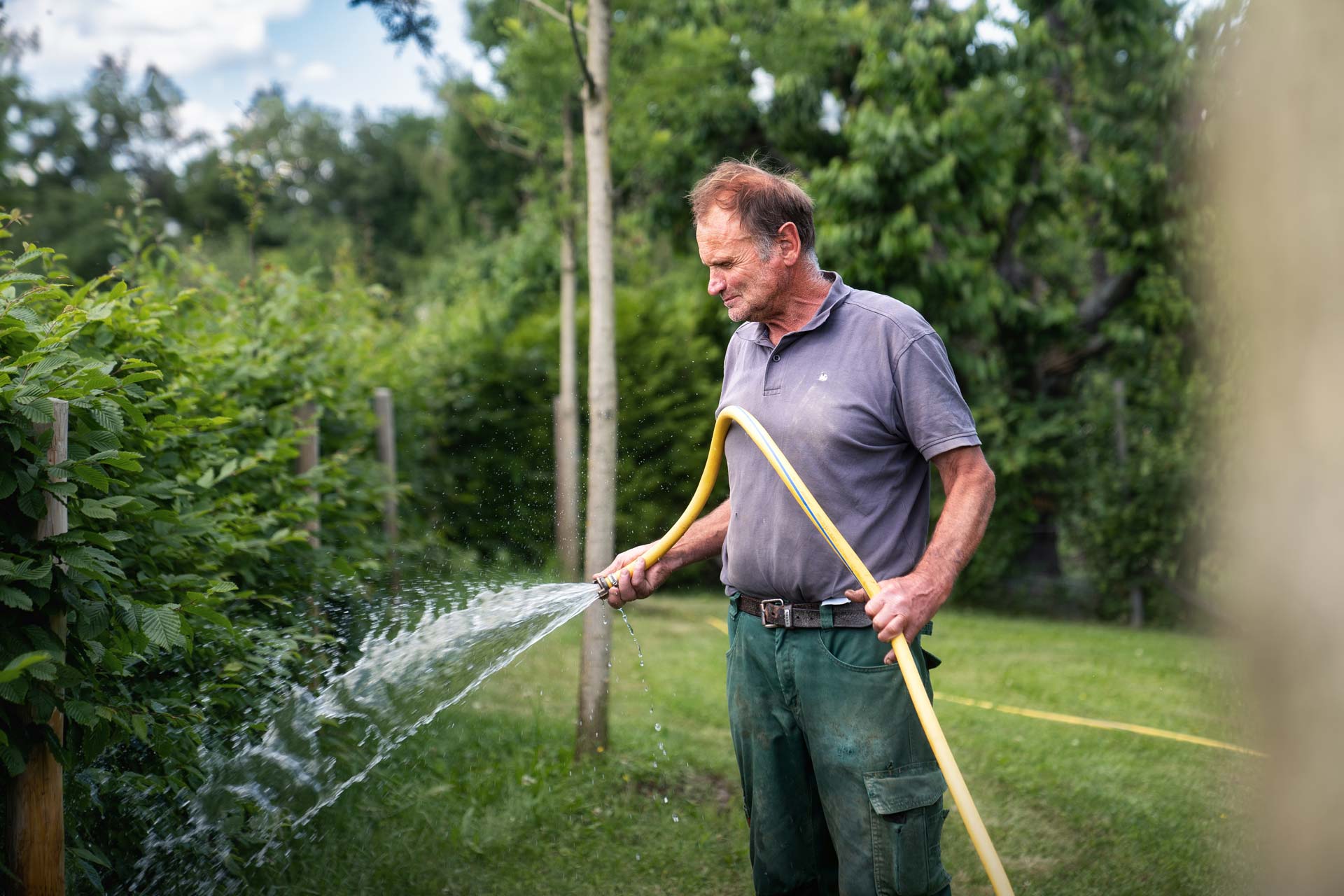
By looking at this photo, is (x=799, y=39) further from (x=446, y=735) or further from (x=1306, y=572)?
(x=1306, y=572)

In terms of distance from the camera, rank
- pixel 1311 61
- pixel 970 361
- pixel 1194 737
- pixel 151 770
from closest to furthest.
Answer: pixel 1311 61
pixel 151 770
pixel 1194 737
pixel 970 361

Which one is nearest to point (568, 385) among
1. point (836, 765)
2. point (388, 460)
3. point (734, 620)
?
point (388, 460)

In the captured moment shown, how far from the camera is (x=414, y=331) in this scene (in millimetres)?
10359

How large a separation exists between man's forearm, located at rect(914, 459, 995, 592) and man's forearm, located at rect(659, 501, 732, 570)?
27.2 inches

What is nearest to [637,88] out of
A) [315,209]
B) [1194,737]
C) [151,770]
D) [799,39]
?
[799,39]

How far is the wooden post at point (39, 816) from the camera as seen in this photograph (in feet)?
7.79

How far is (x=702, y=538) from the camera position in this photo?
9.48 ft

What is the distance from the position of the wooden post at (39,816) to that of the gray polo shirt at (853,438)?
5.04ft

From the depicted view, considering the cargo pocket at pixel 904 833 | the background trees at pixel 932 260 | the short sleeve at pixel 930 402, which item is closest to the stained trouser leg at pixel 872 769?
the cargo pocket at pixel 904 833

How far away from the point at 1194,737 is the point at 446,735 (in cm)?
396

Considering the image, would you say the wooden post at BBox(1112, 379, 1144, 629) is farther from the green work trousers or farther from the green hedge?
the green work trousers

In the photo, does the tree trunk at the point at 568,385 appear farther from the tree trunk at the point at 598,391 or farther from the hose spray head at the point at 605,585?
the hose spray head at the point at 605,585

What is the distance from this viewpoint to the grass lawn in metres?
3.69

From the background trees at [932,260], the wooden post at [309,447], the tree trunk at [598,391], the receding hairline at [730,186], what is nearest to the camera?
the receding hairline at [730,186]
